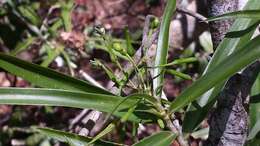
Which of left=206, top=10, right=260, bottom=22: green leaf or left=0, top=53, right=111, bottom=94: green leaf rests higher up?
left=206, top=10, right=260, bottom=22: green leaf

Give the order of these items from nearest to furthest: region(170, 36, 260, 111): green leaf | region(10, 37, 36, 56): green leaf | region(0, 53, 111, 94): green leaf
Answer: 1. region(170, 36, 260, 111): green leaf
2. region(0, 53, 111, 94): green leaf
3. region(10, 37, 36, 56): green leaf

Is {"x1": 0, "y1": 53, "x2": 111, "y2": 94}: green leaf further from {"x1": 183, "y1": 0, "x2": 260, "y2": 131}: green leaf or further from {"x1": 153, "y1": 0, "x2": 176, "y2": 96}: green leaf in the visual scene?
{"x1": 183, "y1": 0, "x2": 260, "y2": 131}: green leaf

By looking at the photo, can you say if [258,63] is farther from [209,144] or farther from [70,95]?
[70,95]

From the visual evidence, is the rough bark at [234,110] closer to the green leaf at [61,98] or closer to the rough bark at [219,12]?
the rough bark at [219,12]

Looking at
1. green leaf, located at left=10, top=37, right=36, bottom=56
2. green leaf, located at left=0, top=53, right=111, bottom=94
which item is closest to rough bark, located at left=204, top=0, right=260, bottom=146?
green leaf, located at left=0, top=53, right=111, bottom=94

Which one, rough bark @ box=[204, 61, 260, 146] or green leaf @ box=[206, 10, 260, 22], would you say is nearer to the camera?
green leaf @ box=[206, 10, 260, 22]

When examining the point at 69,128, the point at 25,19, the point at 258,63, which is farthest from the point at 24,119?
the point at 258,63

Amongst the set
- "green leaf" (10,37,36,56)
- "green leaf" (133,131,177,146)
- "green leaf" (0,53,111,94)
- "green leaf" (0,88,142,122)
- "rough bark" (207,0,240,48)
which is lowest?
A: "green leaf" (133,131,177,146)
